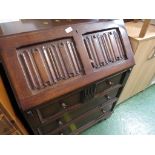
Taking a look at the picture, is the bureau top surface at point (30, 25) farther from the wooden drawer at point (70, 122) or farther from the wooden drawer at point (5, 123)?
the wooden drawer at point (70, 122)

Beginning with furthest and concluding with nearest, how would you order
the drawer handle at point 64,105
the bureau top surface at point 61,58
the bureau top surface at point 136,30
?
the bureau top surface at point 136,30 < the drawer handle at point 64,105 < the bureau top surface at point 61,58

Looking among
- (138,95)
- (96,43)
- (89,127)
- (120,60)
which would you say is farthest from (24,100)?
(138,95)

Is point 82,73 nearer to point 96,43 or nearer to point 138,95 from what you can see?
point 96,43

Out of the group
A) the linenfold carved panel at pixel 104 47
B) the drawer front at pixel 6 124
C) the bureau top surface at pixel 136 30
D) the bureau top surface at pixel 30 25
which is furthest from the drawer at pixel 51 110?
the bureau top surface at pixel 136 30

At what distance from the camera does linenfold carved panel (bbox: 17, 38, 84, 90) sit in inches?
32.7

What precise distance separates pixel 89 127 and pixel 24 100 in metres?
1.06

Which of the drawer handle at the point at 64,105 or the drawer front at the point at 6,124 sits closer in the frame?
the drawer front at the point at 6,124

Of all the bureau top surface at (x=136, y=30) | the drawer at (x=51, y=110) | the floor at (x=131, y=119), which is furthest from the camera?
the floor at (x=131, y=119)

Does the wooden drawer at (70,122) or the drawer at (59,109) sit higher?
the drawer at (59,109)

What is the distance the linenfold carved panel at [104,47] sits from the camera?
1.04m

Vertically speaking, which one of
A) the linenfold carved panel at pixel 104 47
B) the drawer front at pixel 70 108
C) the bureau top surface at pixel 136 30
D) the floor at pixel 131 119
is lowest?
the floor at pixel 131 119

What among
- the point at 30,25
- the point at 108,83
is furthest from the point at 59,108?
the point at 30,25

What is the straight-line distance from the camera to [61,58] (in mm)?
938
